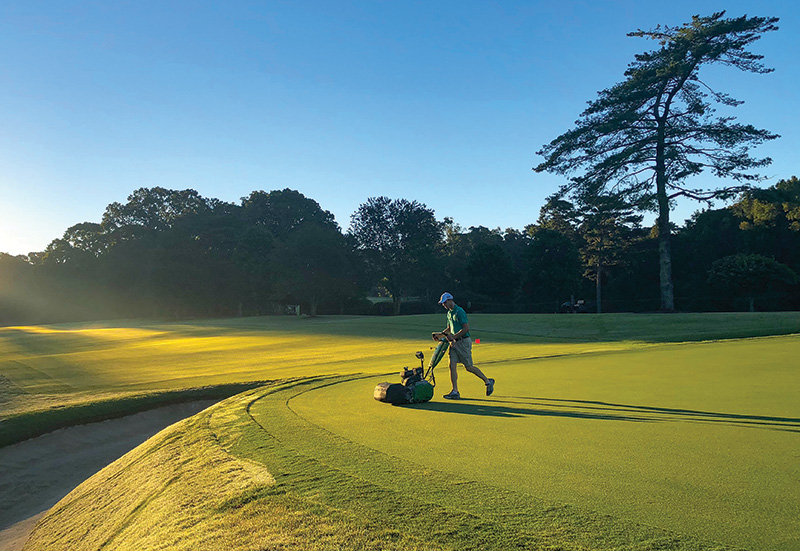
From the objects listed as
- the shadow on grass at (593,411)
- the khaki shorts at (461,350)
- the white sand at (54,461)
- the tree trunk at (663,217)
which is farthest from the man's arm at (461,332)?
the tree trunk at (663,217)

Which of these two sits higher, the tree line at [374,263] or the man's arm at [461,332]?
the tree line at [374,263]

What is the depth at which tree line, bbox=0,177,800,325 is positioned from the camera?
5494cm

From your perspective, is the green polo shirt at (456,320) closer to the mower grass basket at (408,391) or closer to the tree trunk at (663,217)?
the mower grass basket at (408,391)

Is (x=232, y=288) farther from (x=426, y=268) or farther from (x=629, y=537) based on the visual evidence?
(x=629, y=537)

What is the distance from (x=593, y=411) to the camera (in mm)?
8469

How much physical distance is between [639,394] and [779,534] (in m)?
6.82

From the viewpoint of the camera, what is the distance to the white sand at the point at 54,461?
892 centimetres

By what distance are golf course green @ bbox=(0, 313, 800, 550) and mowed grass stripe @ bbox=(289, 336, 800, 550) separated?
0.03 m

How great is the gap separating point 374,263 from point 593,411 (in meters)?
66.1

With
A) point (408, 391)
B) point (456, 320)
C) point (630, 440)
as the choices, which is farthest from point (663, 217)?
point (630, 440)

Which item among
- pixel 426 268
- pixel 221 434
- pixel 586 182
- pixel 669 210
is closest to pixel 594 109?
pixel 586 182

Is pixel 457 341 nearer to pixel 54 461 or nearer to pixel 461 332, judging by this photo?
pixel 461 332

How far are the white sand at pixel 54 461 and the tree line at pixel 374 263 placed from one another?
37816mm

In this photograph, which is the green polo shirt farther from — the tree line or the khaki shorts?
the tree line
